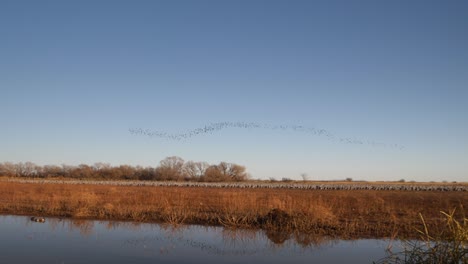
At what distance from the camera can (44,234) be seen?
48.3 feet

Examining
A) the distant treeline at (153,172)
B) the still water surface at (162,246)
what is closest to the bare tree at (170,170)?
the distant treeline at (153,172)

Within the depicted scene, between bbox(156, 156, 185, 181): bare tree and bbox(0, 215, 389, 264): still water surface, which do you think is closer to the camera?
bbox(0, 215, 389, 264): still water surface

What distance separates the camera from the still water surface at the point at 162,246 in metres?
11.3

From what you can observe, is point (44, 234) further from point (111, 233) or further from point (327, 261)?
point (327, 261)

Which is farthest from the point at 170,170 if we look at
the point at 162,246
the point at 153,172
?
the point at 162,246

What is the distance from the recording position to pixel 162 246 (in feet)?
42.7

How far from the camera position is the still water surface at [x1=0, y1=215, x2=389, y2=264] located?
11336mm

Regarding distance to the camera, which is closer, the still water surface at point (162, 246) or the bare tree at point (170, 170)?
the still water surface at point (162, 246)

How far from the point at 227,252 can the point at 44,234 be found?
6.80 meters

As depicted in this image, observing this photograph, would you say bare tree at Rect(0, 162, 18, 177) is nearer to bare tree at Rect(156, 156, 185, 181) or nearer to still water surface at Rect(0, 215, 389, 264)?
bare tree at Rect(156, 156, 185, 181)

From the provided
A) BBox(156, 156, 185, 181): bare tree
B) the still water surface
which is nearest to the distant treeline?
BBox(156, 156, 185, 181): bare tree

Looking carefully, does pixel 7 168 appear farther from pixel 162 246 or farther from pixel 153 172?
pixel 162 246

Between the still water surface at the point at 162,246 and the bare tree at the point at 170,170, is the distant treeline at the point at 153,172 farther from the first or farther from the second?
the still water surface at the point at 162,246

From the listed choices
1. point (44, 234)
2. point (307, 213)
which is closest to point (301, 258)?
point (307, 213)
